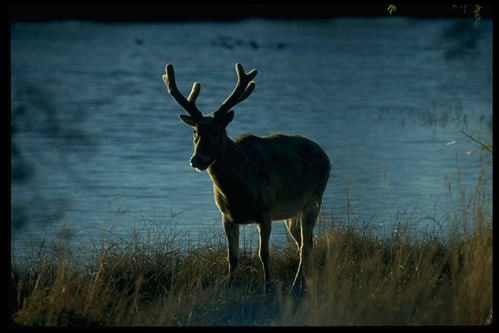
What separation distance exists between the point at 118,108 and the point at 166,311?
30.4 m

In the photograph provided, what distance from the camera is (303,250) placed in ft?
35.1

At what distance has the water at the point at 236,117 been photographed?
49.8 ft

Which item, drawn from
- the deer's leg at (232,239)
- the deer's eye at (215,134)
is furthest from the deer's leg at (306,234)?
the deer's eye at (215,134)

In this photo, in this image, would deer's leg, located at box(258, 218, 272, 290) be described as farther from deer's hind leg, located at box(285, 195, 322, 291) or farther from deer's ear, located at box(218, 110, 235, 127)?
deer's ear, located at box(218, 110, 235, 127)

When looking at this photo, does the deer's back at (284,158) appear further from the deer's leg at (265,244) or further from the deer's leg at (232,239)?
the deer's leg at (232,239)

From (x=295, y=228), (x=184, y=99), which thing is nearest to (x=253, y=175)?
(x=184, y=99)

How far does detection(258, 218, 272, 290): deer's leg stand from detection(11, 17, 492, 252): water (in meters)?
2.38

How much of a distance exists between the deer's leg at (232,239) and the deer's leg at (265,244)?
1.00 feet

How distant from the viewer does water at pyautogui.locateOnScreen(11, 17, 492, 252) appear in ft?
49.8

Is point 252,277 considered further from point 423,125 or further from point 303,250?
point 423,125

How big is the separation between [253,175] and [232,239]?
0.79m

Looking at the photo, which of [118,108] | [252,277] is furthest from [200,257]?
[118,108]
